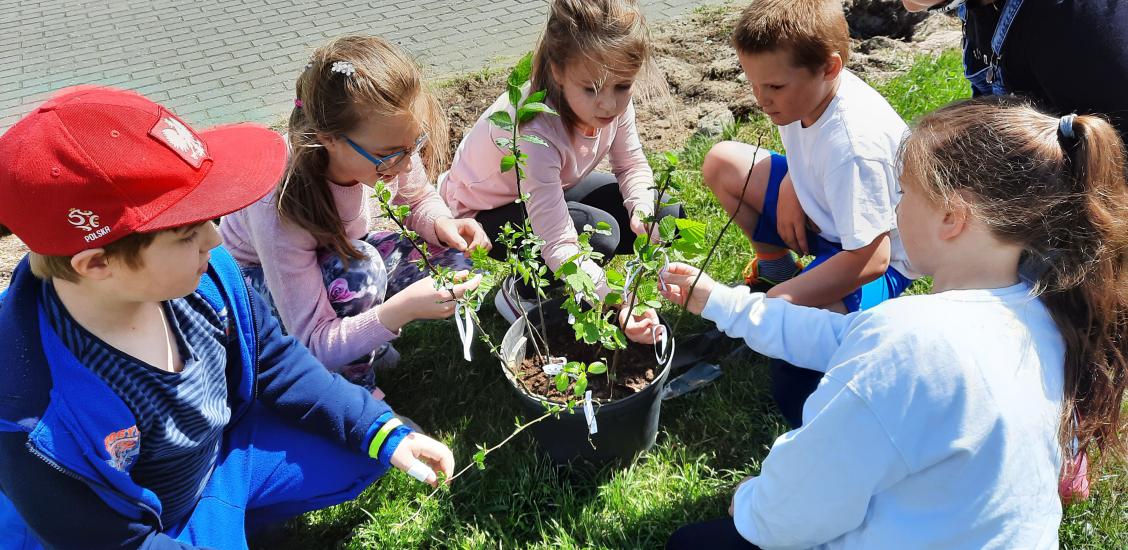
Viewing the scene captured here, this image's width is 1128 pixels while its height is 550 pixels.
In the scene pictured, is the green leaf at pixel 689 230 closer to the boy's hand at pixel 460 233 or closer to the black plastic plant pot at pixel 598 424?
the black plastic plant pot at pixel 598 424

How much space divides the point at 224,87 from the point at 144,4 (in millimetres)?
2119

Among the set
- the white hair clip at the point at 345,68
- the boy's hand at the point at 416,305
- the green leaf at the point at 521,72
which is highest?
the green leaf at the point at 521,72

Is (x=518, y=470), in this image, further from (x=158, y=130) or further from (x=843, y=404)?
(x=158, y=130)

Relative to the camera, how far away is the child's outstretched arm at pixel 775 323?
1939mm

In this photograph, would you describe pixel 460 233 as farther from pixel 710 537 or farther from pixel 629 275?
pixel 710 537

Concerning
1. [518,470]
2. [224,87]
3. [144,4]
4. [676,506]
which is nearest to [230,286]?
[518,470]

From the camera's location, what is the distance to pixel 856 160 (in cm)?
231

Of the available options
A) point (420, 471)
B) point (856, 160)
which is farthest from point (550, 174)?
point (420, 471)

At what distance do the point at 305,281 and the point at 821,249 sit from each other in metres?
1.70

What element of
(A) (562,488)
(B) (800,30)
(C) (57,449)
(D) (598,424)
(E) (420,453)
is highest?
(B) (800,30)

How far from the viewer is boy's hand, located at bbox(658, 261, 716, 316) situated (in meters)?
2.09

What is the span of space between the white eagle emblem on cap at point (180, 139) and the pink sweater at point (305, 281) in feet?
2.52

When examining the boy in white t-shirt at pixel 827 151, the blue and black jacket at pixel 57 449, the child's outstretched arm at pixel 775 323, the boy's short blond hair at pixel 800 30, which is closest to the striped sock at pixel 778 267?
the boy in white t-shirt at pixel 827 151

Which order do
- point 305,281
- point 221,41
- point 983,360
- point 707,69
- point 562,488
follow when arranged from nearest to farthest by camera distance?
point 983,360
point 562,488
point 305,281
point 707,69
point 221,41
